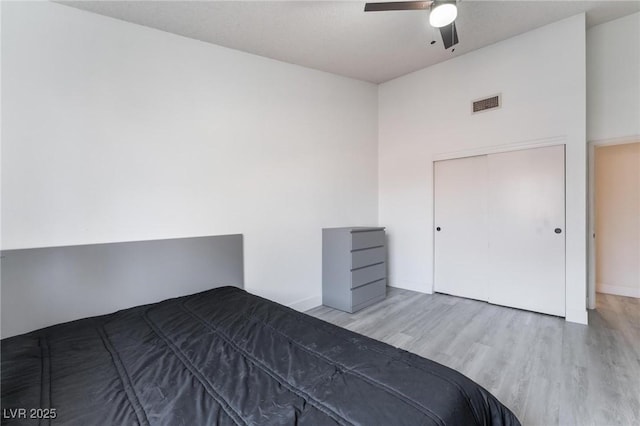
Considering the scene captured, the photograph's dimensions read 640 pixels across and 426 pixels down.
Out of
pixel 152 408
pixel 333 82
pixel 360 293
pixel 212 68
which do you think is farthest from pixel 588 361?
pixel 212 68

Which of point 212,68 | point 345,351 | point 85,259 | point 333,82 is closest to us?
point 345,351

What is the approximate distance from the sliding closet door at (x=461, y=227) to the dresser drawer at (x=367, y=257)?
2.81ft

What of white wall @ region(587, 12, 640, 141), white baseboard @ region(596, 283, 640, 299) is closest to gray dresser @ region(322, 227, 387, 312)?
white wall @ region(587, 12, 640, 141)

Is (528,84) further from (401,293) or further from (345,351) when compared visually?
(345,351)

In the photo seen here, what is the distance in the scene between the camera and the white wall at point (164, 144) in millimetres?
1923

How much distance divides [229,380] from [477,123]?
370 centimetres

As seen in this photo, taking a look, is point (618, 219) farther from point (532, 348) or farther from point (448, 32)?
point (448, 32)

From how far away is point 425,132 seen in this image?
3859mm

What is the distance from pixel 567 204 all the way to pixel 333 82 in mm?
2990

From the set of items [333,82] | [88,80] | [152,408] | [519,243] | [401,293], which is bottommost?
[401,293]

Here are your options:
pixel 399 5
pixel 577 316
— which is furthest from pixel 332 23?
pixel 577 316

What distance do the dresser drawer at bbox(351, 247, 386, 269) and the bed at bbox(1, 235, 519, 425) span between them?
62.9 inches

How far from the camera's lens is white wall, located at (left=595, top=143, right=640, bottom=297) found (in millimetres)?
3564

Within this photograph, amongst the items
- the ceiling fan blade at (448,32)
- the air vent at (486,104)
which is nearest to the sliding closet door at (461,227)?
the air vent at (486,104)
